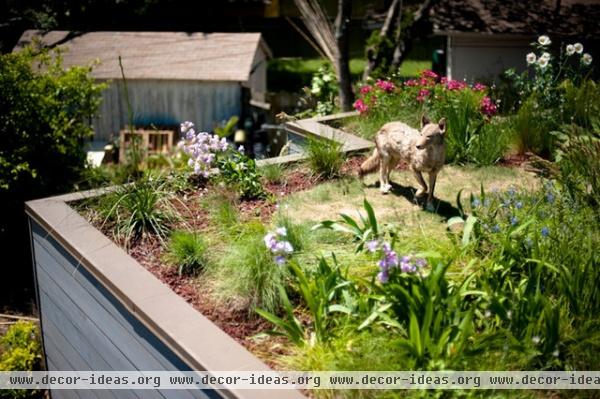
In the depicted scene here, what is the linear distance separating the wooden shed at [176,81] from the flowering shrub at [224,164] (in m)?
9.89

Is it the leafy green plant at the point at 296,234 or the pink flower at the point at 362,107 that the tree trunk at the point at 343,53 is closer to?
the pink flower at the point at 362,107

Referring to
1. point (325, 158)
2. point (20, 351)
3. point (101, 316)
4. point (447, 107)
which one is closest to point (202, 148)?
point (325, 158)

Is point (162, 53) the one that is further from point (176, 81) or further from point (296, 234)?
point (296, 234)

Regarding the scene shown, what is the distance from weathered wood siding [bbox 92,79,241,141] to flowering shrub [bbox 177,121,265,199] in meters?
10.3

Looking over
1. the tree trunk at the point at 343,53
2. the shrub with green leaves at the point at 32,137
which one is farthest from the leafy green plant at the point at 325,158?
the tree trunk at the point at 343,53

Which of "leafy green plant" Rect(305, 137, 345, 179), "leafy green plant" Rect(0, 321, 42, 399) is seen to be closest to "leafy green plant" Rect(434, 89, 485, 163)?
"leafy green plant" Rect(305, 137, 345, 179)

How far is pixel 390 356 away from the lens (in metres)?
3.62

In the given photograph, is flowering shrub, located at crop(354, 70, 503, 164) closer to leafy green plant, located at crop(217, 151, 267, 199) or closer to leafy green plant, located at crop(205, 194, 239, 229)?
leafy green plant, located at crop(217, 151, 267, 199)

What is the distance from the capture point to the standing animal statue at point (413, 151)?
18.0ft

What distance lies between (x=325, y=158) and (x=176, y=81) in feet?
35.1

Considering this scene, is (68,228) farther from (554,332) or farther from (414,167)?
(554,332)

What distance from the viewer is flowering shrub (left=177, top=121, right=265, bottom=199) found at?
6113 millimetres

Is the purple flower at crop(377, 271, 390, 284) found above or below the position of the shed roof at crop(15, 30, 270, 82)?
above

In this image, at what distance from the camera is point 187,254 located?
A: 16.1ft
